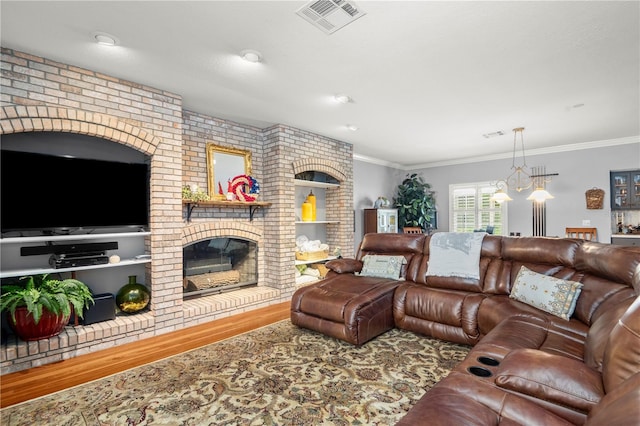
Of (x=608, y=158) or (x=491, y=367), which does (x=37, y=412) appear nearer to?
(x=491, y=367)

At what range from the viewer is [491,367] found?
63.1 inches

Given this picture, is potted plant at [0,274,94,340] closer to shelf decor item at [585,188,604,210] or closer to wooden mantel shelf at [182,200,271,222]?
wooden mantel shelf at [182,200,271,222]

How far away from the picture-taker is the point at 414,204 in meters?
7.39

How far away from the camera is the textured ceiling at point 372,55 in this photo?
2174mm

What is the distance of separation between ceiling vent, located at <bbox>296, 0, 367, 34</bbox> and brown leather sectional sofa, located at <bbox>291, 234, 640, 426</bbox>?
2.13 meters

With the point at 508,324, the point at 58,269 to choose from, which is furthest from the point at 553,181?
the point at 58,269

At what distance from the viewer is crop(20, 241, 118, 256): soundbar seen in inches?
A: 114

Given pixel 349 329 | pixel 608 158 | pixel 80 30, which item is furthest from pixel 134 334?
pixel 608 158

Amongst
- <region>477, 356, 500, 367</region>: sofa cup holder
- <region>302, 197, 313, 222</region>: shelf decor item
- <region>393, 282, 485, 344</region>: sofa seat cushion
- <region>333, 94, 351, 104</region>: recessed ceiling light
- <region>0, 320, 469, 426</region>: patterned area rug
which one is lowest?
<region>0, 320, 469, 426</region>: patterned area rug

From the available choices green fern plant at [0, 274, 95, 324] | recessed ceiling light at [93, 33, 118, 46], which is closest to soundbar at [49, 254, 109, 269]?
green fern plant at [0, 274, 95, 324]

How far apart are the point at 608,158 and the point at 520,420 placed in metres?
6.61

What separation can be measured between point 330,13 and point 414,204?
5.75 metres

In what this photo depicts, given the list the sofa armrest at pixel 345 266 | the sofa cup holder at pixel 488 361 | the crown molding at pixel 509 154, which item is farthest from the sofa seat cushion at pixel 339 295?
the crown molding at pixel 509 154

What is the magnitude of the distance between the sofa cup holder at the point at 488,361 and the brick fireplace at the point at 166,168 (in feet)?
9.94
